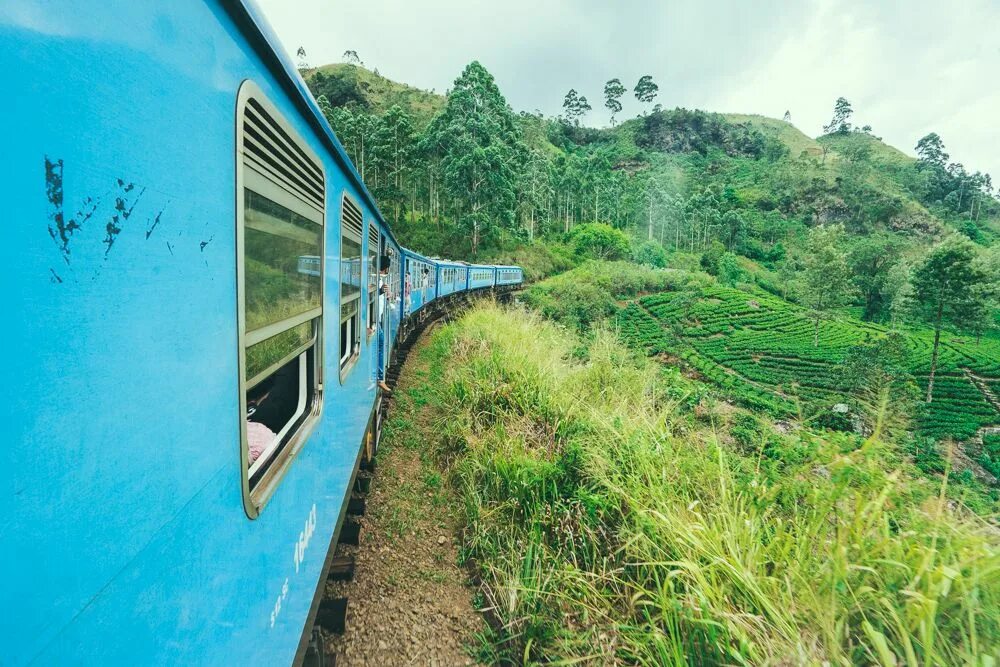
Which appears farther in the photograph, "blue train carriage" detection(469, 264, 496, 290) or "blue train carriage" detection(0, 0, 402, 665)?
"blue train carriage" detection(469, 264, 496, 290)

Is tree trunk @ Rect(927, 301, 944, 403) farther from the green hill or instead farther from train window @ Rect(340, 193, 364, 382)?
the green hill

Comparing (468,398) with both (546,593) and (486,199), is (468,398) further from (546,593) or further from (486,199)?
(486,199)

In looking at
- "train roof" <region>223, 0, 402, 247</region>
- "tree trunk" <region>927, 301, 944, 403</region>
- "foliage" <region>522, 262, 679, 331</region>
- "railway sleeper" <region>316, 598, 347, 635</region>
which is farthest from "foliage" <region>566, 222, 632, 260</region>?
"train roof" <region>223, 0, 402, 247</region>

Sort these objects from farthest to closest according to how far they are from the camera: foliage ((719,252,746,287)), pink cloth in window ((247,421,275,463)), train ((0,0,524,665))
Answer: foliage ((719,252,746,287)) < pink cloth in window ((247,421,275,463)) < train ((0,0,524,665))

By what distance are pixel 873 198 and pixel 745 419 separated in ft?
309

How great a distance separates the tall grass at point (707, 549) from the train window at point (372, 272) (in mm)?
1738

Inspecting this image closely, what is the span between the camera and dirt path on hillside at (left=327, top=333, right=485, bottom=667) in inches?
119

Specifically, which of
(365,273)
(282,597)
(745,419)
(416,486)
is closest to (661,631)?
(282,597)

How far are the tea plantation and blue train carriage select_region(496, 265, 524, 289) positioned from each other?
Result: 314 inches

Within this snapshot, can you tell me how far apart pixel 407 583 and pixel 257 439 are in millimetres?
2314

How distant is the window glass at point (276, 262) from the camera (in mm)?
1388

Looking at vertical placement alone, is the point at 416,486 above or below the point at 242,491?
below

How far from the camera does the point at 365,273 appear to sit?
14.0ft

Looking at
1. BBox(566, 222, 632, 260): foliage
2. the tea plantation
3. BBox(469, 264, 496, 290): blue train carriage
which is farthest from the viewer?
BBox(566, 222, 632, 260): foliage
